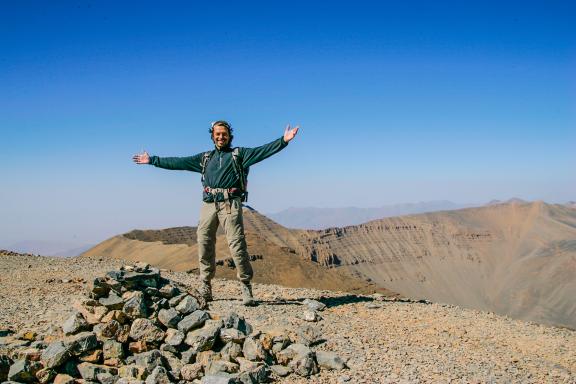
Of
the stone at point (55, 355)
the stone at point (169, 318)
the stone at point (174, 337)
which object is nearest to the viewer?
the stone at point (55, 355)

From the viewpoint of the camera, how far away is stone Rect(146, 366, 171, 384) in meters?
4.98

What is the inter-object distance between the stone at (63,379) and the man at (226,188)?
296 cm

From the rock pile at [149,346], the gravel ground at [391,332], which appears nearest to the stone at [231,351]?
the rock pile at [149,346]

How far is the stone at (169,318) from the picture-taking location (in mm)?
5910

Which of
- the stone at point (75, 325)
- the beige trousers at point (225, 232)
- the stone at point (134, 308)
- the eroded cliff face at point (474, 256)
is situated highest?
the beige trousers at point (225, 232)

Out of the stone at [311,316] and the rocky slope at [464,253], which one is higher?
the stone at [311,316]

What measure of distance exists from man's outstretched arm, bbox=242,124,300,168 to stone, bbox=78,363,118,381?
3685mm

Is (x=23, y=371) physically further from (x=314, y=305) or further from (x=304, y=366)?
(x=314, y=305)

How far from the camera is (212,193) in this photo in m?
7.62

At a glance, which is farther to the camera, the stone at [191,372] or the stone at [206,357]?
the stone at [206,357]

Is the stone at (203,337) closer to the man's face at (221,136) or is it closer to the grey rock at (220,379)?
the grey rock at (220,379)

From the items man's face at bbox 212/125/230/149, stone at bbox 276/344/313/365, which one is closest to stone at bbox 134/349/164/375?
stone at bbox 276/344/313/365

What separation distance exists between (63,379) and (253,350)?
2075mm

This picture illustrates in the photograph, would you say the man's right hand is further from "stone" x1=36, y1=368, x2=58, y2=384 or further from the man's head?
"stone" x1=36, y1=368, x2=58, y2=384
